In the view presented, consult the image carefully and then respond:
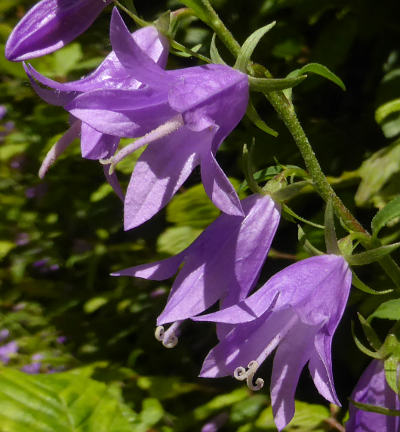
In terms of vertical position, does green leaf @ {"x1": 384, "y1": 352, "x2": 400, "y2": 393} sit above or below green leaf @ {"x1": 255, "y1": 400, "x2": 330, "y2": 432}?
above

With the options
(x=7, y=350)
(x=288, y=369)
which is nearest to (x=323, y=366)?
(x=288, y=369)

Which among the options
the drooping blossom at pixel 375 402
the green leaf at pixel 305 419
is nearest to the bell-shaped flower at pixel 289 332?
the drooping blossom at pixel 375 402

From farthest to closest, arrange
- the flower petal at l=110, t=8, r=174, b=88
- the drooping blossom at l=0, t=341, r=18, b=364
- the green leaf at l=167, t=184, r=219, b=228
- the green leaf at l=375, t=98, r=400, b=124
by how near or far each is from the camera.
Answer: the drooping blossom at l=0, t=341, r=18, b=364 < the green leaf at l=167, t=184, r=219, b=228 < the green leaf at l=375, t=98, r=400, b=124 < the flower petal at l=110, t=8, r=174, b=88

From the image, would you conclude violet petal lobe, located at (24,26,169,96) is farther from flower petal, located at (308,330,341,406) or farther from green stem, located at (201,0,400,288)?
flower petal, located at (308,330,341,406)

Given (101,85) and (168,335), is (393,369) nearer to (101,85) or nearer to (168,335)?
(168,335)

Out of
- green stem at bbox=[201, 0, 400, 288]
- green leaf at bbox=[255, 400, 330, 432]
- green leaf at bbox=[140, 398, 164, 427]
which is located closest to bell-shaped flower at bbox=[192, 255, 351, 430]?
green stem at bbox=[201, 0, 400, 288]

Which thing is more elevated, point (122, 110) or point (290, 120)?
point (122, 110)
